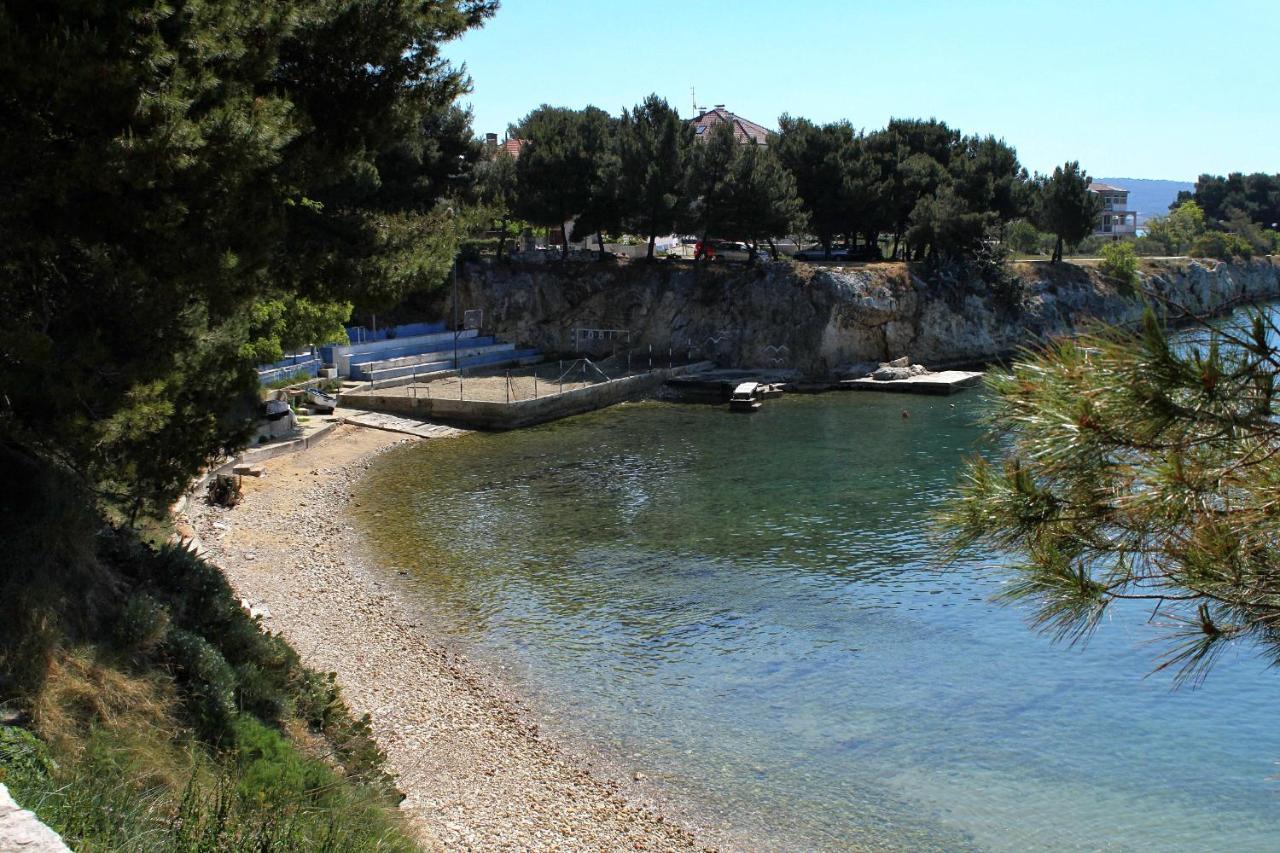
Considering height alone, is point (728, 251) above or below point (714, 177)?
below

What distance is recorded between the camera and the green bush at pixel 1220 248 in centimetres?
7762

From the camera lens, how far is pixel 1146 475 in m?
5.48

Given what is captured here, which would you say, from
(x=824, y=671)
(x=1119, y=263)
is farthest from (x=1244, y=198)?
(x=824, y=671)

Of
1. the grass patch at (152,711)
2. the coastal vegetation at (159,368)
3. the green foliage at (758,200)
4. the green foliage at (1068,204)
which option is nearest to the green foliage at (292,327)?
the coastal vegetation at (159,368)

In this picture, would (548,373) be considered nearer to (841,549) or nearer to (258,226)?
(841,549)

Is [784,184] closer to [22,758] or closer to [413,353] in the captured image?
[413,353]

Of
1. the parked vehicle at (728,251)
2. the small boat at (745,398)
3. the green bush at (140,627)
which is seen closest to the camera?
the green bush at (140,627)

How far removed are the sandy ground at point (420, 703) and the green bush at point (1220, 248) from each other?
243 ft

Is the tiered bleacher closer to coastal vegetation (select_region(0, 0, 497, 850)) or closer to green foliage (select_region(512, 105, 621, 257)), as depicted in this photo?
green foliage (select_region(512, 105, 621, 257))

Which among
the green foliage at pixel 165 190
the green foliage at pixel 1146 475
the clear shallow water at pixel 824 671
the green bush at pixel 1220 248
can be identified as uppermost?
the green bush at pixel 1220 248

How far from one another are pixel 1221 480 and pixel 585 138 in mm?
48942

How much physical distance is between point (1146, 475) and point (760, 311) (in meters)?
45.4

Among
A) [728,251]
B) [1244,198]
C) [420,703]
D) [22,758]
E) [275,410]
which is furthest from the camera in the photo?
[1244,198]

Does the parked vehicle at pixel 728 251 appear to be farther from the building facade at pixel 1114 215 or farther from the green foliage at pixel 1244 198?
the green foliage at pixel 1244 198
